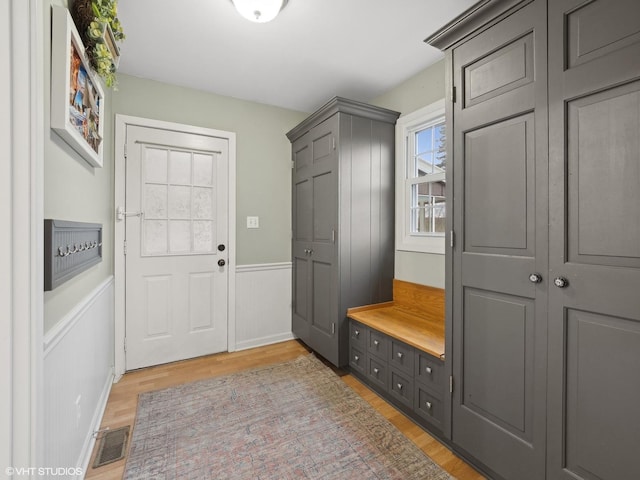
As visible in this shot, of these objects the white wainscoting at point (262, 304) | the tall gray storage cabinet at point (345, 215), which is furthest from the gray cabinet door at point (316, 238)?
the white wainscoting at point (262, 304)

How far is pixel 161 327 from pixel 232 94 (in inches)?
88.5

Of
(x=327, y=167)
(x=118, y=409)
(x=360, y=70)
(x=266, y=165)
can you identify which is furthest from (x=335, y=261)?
(x=118, y=409)

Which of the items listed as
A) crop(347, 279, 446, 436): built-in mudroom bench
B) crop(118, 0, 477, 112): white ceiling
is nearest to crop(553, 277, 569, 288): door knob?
crop(347, 279, 446, 436): built-in mudroom bench

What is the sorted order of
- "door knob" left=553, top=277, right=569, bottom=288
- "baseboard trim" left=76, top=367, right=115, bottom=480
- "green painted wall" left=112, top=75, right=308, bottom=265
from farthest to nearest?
1. "green painted wall" left=112, top=75, right=308, bottom=265
2. "baseboard trim" left=76, top=367, right=115, bottom=480
3. "door knob" left=553, top=277, right=569, bottom=288

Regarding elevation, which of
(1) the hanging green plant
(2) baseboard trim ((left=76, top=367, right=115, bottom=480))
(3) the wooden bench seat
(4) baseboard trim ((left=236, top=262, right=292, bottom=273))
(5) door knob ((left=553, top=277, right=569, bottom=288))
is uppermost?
(1) the hanging green plant

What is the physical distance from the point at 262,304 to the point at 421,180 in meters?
1.94

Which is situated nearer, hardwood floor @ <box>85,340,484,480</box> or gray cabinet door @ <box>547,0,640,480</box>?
gray cabinet door @ <box>547,0,640,480</box>

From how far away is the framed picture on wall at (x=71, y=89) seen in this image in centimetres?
107

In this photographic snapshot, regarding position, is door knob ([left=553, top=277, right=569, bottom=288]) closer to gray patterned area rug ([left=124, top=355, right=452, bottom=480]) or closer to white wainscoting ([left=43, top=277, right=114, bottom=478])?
gray patterned area rug ([left=124, top=355, right=452, bottom=480])

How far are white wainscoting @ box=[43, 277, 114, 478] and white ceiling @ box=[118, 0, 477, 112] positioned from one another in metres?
1.70

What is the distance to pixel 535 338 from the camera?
1.22m

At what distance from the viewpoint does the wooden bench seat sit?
72.7 inches

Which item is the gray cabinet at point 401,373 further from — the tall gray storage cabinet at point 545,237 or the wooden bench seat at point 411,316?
the tall gray storage cabinet at point 545,237
